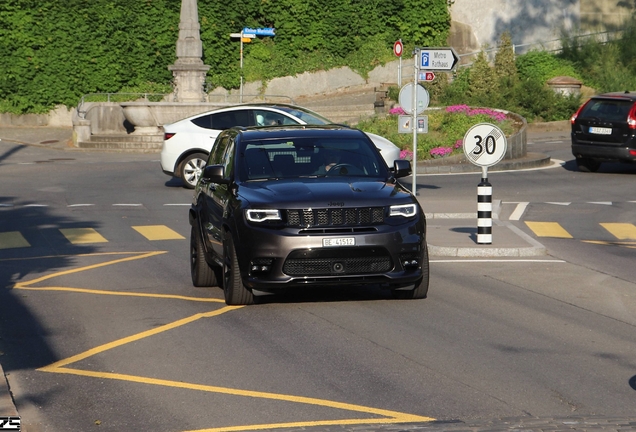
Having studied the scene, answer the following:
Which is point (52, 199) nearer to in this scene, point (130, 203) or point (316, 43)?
point (130, 203)

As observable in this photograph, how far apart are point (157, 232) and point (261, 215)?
7.77m

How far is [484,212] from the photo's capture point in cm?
1539

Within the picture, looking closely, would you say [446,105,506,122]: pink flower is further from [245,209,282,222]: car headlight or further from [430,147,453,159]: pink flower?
Result: [245,209,282,222]: car headlight

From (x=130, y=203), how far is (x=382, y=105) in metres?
20.6

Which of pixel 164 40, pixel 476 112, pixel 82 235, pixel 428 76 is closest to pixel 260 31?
pixel 164 40

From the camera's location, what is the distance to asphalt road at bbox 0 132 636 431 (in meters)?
7.26

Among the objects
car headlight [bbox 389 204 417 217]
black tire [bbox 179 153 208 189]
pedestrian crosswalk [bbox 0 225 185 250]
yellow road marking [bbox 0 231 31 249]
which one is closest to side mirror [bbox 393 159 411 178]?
car headlight [bbox 389 204 417 217]

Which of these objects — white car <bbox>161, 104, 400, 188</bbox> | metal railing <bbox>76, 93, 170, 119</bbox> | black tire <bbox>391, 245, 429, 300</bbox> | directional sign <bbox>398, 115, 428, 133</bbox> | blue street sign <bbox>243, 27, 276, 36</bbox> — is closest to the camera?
black tire <bbox>391, 245, 429, 300</bbox>

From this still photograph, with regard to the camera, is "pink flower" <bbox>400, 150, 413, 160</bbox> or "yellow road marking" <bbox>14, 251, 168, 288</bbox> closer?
"yellow road marking" <bbox>14, 251, 168, 288</bbox>

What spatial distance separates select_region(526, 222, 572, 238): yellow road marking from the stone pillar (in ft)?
83.1

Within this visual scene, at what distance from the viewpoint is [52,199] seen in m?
23.2

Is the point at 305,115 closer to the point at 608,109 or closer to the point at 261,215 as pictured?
the point at 608,109

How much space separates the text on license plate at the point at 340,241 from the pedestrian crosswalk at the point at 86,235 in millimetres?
7288

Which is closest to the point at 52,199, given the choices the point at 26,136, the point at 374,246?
the point at 374,246
